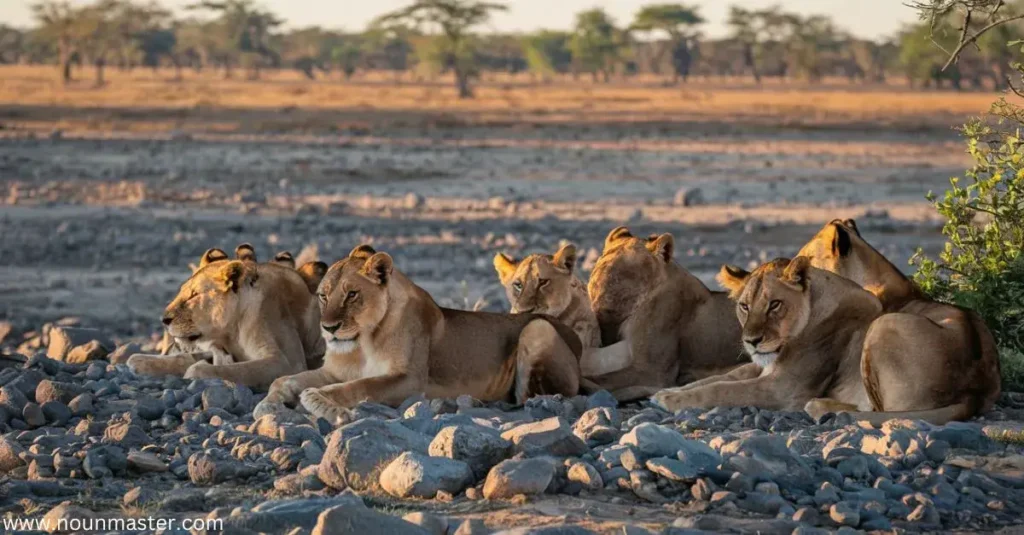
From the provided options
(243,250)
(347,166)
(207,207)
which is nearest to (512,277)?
(243,250)

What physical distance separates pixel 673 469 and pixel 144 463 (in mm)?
2245

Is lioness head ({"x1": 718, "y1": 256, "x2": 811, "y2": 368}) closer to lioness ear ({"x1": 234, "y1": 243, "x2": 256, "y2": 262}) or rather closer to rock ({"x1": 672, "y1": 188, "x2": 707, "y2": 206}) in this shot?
lioness ear ({"x1": 234, "y1": 243, "x2": 256, "y2": 262})

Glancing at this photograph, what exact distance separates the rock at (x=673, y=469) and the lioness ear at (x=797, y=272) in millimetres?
2328

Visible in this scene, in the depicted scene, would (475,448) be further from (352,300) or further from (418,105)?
(418,105)

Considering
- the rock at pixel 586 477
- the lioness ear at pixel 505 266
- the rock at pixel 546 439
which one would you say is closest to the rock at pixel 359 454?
the rock at pixel 546 439

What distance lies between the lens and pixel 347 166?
97.0 ft

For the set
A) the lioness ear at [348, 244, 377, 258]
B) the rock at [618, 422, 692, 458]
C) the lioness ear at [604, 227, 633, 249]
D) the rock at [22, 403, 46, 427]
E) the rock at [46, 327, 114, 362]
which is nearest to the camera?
the rock at [618, 422, 692, 458]

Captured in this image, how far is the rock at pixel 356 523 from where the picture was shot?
5.46 meters

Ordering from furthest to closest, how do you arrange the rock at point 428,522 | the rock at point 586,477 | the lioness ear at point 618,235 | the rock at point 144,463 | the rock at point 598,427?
the lioness ear at point 618,235
the rock at point 598,427
the rock at point 144,463
the rock at point 586,477
the rock at point 428,522

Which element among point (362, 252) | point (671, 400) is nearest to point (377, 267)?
point (362, 252)

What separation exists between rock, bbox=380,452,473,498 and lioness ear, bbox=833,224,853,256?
3.37 m

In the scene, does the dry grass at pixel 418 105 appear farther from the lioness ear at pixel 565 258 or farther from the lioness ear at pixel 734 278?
the lioness ear at pixel 734 278

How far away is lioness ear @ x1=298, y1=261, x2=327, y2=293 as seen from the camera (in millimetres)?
9859

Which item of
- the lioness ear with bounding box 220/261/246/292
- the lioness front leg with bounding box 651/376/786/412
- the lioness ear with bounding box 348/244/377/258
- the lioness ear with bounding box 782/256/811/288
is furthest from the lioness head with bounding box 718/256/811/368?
the lioness ear with bounding box 220/261/246/292
